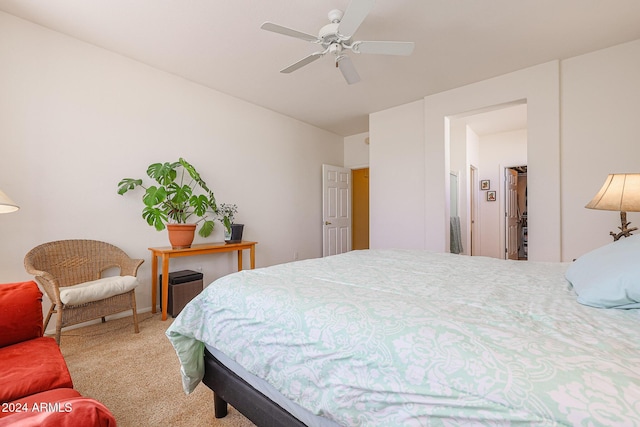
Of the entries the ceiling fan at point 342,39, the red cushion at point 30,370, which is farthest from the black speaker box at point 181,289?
the ceiling fan at point 342,39

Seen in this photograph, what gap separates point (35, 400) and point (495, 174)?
657 cm

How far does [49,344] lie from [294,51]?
2.83m

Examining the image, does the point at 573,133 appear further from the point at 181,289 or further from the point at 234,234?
the point at 181,289

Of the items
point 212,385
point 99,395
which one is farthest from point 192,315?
point 99,395

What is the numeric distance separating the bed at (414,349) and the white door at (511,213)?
4.72 m

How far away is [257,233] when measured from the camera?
169 inches

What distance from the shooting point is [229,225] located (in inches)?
144

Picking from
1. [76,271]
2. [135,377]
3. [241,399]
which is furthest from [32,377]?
[76,271]

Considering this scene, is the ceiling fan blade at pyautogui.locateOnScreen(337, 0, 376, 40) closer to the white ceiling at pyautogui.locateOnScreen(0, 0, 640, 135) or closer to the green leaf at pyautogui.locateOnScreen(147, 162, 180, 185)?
the white ceiling at pyautogui.locateOnScreen(0, 0, 640, 135)

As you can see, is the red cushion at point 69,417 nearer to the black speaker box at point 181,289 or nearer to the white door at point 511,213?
the black speaker box at point 181,289

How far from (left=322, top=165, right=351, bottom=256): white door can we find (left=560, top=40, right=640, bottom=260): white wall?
3.27 metres

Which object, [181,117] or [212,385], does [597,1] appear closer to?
[212,385]

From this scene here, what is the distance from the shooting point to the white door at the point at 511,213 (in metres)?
5.61

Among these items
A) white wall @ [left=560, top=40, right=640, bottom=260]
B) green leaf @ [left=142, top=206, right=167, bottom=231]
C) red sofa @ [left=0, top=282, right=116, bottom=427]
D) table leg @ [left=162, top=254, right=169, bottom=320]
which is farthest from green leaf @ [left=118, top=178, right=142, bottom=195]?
white wall @ [left=560, top=40, right=640, bottom=260]
